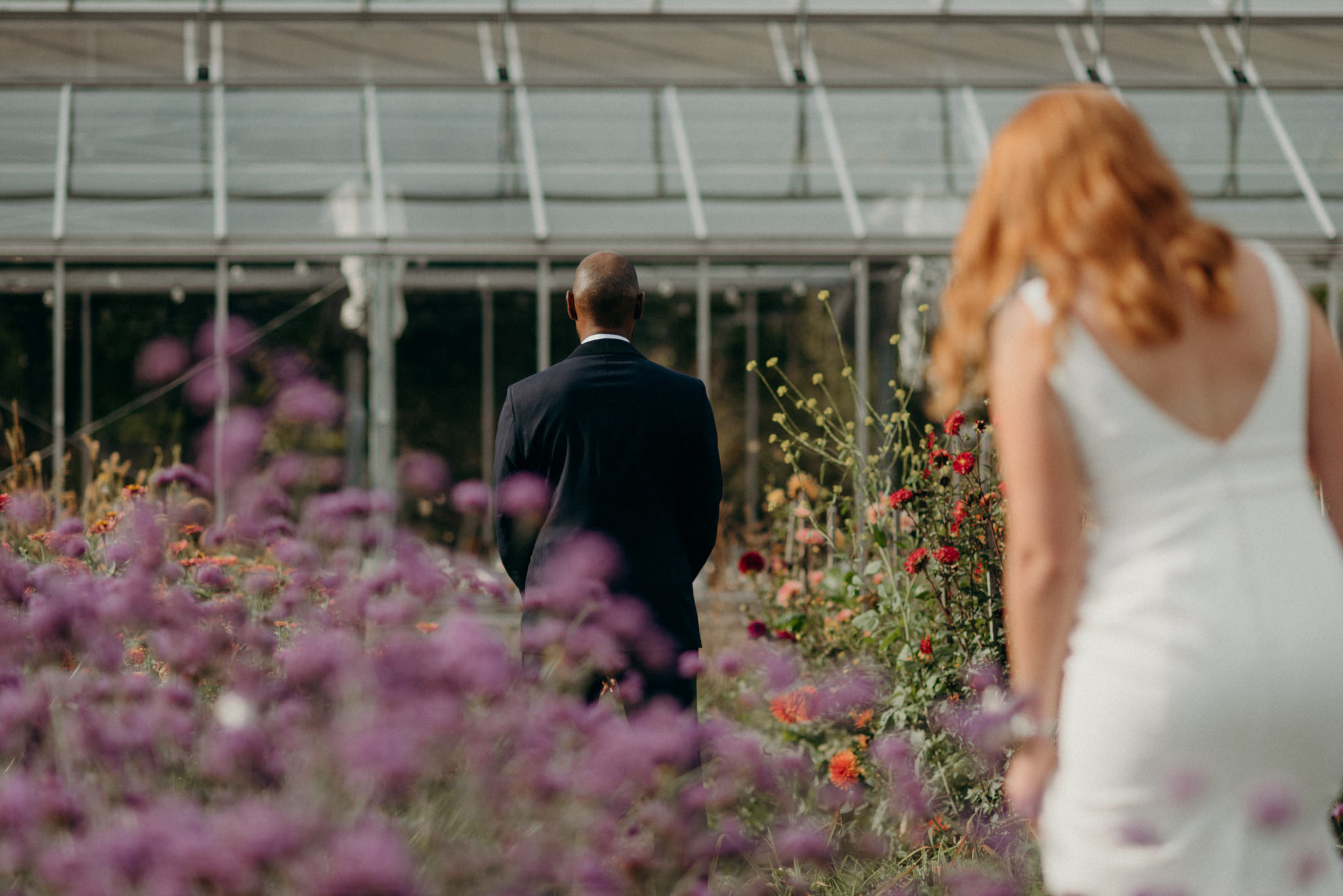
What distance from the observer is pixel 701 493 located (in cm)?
249

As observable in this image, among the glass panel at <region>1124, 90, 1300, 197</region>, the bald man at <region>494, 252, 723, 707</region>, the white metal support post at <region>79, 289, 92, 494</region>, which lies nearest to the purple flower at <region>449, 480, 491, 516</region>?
the bald man at <region>494, 252, 723, 707</region>

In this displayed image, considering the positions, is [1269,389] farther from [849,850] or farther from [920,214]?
[920,214]

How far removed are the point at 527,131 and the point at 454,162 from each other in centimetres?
67

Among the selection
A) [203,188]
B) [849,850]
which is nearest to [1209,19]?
[203,188]

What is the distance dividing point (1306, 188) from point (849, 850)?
7342mm

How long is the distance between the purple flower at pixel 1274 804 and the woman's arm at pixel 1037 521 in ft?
0.66

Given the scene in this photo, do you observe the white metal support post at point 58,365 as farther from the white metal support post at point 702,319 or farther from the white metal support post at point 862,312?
the white metal support post at point 862,312

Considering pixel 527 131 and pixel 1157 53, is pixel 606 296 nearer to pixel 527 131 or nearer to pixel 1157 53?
pixel 527 131

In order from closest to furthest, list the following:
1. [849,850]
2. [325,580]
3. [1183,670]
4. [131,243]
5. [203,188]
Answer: [1183,670]
[325,580]
[849,850]
[131,243]
[203,188]

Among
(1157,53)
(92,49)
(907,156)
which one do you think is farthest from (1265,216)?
(92,49)

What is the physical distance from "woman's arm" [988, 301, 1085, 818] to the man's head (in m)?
1.26

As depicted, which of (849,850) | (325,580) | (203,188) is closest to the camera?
(325,580)

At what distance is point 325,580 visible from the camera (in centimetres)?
178

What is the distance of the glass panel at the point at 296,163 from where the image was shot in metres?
8.08
